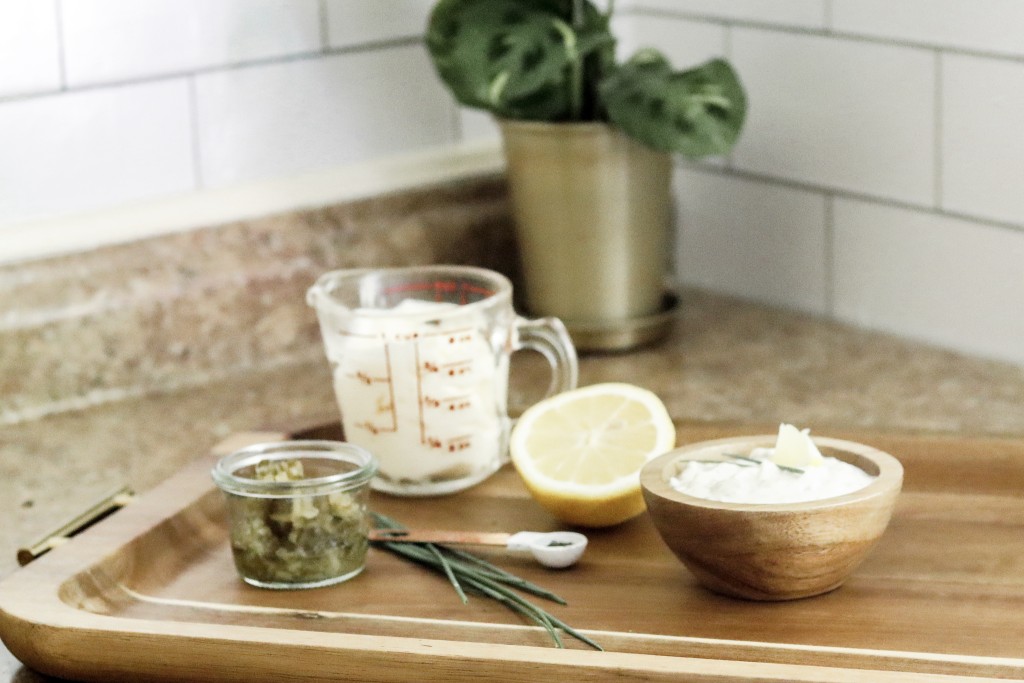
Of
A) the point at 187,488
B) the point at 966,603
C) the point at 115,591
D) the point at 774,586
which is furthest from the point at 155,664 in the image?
the point at 966,603

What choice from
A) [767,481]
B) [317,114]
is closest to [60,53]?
[317,114]

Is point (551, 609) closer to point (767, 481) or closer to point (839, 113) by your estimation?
point (767, 481)

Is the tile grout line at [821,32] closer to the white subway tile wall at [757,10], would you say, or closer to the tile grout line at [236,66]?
the white subway tile wall at [757,10]

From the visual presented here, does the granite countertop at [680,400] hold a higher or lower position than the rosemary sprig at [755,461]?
lower

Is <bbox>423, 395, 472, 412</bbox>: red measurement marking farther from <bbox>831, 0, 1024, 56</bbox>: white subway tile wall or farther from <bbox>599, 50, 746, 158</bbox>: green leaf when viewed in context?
<bbox>831, 0, 1024, 56</bbox>: white subway tile wall

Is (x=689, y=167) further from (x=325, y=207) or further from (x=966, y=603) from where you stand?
(x=966, y=603)

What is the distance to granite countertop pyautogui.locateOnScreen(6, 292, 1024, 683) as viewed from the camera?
1.08 meters

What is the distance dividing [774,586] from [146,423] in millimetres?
583

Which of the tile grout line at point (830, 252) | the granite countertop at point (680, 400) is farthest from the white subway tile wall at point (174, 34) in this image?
the tile grout line at point (830, 252)

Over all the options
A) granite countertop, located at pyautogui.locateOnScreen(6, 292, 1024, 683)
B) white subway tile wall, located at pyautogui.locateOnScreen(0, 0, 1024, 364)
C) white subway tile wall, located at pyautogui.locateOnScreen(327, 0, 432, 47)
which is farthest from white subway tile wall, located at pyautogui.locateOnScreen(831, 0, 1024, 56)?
white subway tile wall, located at pyautogui.locateOnScreen(327, 0, 432, 47)

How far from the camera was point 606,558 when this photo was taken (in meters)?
0.89

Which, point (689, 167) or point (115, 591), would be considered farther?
point (689, 167)

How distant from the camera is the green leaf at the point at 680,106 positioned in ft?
3.95

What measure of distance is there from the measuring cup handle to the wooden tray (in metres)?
0.11
